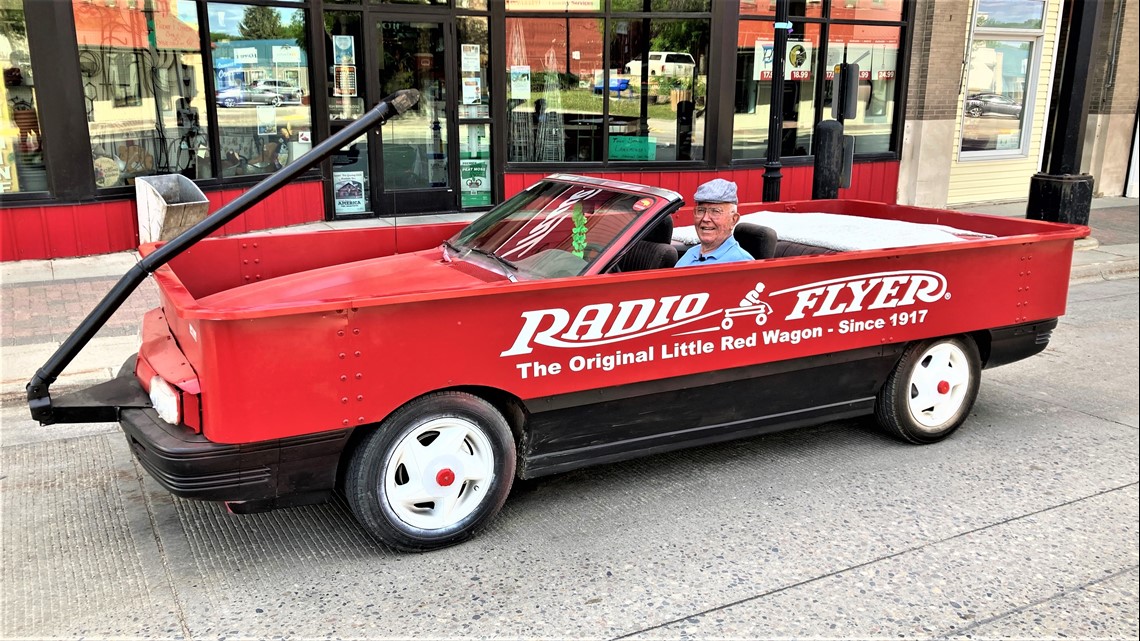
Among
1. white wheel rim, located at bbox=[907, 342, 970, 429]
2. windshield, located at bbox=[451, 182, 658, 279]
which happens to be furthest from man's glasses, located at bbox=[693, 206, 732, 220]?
white wheel rim, located at bbox=[907, 342, 970, 429]

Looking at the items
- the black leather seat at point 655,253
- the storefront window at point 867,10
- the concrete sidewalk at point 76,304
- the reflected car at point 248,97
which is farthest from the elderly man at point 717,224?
the storefront window at point 867,10

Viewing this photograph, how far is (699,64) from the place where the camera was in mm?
13125

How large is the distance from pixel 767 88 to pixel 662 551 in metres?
10.9

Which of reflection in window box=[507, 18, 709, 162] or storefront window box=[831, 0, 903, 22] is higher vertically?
storefront window box=[831, 0, 903, 22]

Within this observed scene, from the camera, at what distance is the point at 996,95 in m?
16.3

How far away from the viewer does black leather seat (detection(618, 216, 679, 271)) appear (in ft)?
16.4

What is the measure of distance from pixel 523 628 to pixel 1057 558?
95.6 inches

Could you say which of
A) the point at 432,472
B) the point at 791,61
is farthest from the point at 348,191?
the point at 432,472

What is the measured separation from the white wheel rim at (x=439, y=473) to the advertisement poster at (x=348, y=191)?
871 centimetres

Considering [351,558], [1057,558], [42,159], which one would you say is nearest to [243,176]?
[42,159]

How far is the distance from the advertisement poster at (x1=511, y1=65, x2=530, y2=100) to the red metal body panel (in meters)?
7.40

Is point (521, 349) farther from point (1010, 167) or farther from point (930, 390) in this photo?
point (1010, 167)

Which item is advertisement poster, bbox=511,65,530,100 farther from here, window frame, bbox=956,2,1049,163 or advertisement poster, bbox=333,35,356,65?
window frame, bbox=956,2,1049,163

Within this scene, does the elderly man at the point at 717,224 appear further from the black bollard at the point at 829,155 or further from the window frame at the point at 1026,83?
the window frame at the point at 1026,83
